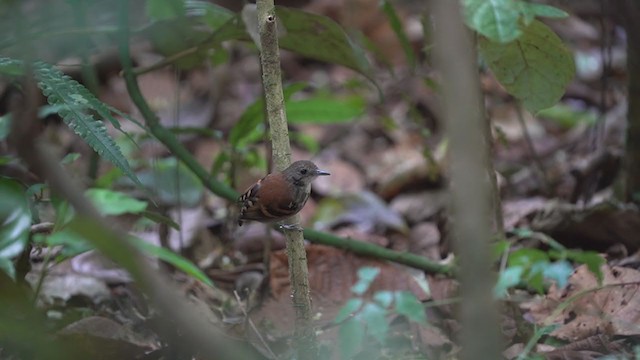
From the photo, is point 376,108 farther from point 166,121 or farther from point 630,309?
point 630,309

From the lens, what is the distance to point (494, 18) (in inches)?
90.2

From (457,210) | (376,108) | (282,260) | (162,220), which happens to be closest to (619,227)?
(282,260)

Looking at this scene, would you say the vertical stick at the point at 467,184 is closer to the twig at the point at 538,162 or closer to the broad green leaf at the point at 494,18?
the broad green leaf at the point at 494,18

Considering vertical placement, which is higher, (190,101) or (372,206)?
(190,101)

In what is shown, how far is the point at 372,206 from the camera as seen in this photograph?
4309 mm

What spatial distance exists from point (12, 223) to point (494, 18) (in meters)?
1.30

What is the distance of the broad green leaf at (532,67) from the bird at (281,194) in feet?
2.09

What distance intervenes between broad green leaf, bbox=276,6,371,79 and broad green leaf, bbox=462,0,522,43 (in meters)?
0.59

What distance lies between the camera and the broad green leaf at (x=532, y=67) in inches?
104

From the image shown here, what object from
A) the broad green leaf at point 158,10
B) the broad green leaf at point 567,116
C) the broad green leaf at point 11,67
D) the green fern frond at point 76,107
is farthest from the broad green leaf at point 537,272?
the broad green leaf at point 567,116

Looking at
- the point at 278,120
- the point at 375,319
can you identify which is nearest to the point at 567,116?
the point at 278,120

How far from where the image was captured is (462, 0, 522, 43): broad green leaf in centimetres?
227

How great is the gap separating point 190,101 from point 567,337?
4.15 metres

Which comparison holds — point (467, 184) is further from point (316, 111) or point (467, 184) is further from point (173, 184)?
point (173, 184)
